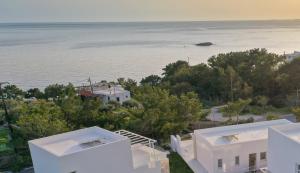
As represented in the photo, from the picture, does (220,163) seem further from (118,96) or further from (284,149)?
(118,96)

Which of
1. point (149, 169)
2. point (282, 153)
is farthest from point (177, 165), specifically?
point (282, 153)

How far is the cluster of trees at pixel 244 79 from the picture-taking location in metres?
32.7

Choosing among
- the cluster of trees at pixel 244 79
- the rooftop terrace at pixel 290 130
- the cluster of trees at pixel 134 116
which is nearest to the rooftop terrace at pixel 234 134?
the rooftop terrace at pixel 290 130

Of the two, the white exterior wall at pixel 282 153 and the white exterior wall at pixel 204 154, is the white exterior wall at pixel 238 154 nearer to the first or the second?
the white exterior wall at pixel 204 154

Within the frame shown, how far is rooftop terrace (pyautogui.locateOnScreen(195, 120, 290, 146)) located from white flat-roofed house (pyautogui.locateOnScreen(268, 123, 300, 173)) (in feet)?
9.62

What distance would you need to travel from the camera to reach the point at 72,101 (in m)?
22.9

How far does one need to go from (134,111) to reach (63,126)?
5177 mm

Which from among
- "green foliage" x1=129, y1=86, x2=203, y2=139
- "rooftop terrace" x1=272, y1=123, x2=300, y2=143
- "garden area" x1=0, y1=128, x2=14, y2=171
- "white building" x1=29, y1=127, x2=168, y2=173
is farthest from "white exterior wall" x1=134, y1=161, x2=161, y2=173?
"garden area" x1=0, y1=128, x2=14, y2=171

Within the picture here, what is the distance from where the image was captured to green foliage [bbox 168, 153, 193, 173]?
17.0 metres

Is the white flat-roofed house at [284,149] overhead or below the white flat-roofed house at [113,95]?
overhead

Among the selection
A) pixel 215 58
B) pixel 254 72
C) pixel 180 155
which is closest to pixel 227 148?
pixel 180 155

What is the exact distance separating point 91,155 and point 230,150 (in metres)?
7.43

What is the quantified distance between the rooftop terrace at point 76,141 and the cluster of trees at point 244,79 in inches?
863

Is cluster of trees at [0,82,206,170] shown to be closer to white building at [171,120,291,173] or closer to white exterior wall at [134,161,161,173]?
white building at [171,120,291,173]
